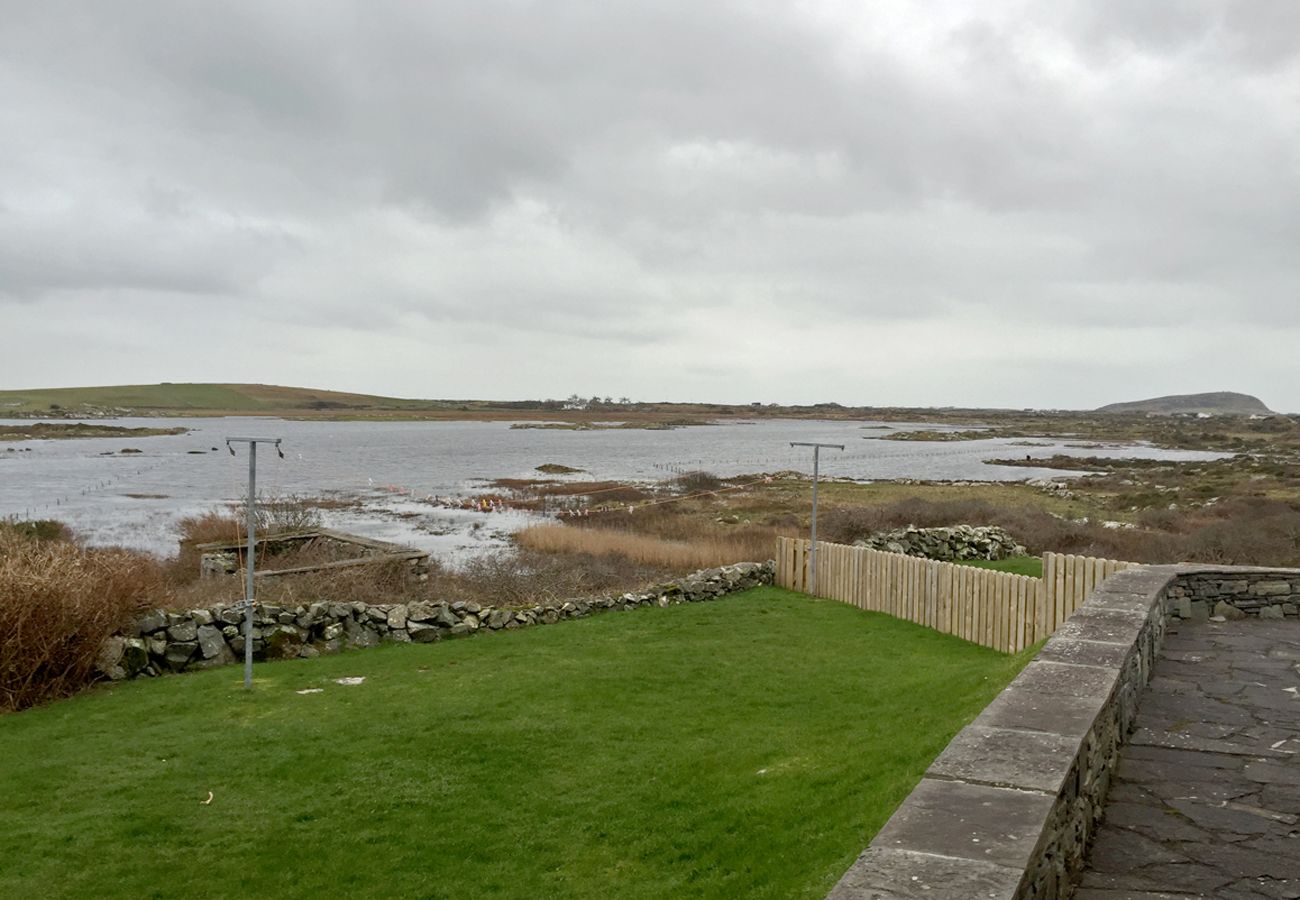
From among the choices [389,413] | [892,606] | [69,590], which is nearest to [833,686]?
[892,606]

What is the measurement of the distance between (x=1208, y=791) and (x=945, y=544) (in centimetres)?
1866

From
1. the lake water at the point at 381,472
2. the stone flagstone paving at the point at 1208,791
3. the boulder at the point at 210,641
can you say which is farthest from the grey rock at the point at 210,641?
the lake water at the point at 381,472

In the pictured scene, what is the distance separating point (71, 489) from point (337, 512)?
1941cm

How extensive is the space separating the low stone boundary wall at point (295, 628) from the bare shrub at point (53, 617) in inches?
14.8

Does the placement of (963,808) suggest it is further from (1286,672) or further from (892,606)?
(892,606)

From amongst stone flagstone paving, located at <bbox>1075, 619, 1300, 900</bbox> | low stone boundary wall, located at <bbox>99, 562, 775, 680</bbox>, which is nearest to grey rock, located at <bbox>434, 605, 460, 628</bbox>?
low stone boundary wall, located at <bbox>99, 562, 775, 680</bbox>

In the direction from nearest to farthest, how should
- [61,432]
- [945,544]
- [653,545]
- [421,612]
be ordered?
[421,612]
[945,544]
[653,545]
[61,432]

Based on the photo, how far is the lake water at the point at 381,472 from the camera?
36312 millimetres

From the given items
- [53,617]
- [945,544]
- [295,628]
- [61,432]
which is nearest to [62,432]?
[61,432]

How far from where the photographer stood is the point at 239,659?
13227 millimetres

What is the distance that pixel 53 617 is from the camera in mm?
11180

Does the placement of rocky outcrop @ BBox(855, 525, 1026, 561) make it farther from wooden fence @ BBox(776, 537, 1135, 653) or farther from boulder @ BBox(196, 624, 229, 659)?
boulder @ BBox(196, 624, 229, 659)

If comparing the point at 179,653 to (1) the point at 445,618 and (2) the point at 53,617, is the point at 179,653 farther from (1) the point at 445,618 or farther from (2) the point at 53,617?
(1) the point at 445,618

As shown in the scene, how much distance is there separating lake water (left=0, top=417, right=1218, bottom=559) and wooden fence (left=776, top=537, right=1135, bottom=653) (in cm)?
1468
